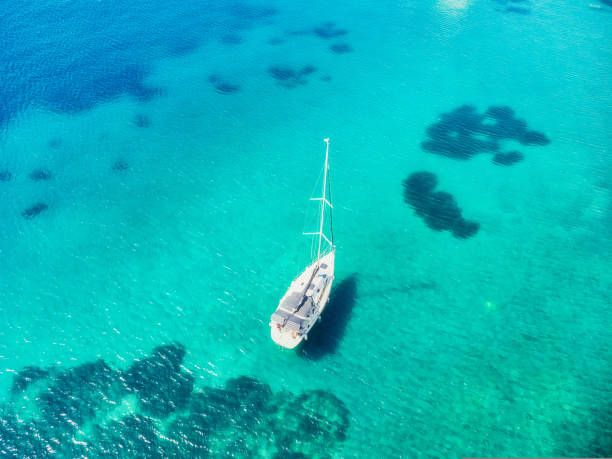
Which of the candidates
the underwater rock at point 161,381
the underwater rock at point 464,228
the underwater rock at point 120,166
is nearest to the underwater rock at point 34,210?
the underwater rock at point 120,166

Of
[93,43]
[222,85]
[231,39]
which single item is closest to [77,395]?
[222,85]

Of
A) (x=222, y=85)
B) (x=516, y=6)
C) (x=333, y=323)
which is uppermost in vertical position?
(x=516, y=6)

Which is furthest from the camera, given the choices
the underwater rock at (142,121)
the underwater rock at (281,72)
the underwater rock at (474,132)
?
the underwater rock at (281,72)

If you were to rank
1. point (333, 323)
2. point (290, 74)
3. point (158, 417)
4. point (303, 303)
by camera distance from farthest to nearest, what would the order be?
point (290, 74), point (333, 323), point (303, 303), point (158, 417)

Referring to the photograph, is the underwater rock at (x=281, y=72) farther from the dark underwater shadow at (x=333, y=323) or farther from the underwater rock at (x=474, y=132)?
the dark underwater shadow at (x=333, y=323)

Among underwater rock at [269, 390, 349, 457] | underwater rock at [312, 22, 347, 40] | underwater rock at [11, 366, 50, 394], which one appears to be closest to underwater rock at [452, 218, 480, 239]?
underwater rock at [269, 390, 349, 457]

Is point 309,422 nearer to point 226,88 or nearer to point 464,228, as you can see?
point 464,228

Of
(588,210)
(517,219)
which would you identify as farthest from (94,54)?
(588,210)

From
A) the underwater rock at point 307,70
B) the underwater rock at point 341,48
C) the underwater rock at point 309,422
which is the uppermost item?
the underwater rock at point 341,48
